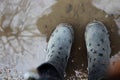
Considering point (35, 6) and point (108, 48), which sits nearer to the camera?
point (108, 48)

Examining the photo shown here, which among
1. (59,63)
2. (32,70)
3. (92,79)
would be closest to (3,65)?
(32,70)

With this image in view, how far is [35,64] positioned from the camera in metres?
2.57

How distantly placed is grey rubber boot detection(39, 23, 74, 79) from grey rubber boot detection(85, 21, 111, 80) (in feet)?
0.48

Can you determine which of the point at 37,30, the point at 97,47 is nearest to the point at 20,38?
the point at 37,30

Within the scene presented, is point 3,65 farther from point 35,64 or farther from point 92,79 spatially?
point 92,79

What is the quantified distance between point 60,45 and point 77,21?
258 mm

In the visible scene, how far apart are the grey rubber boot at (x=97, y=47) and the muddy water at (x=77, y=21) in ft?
0.24

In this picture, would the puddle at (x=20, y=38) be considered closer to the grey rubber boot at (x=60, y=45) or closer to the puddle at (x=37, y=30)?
the puddle at (x=37, y=30)

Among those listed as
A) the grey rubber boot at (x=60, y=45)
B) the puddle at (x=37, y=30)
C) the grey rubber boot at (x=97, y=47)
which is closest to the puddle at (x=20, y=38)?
the puddle at (x=37, y=30)

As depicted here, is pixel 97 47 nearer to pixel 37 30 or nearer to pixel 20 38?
pixel 37 30

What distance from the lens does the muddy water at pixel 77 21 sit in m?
2.45

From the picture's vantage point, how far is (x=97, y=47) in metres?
2.32

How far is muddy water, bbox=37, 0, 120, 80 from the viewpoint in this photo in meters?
2.45

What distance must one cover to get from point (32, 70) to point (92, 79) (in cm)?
67
